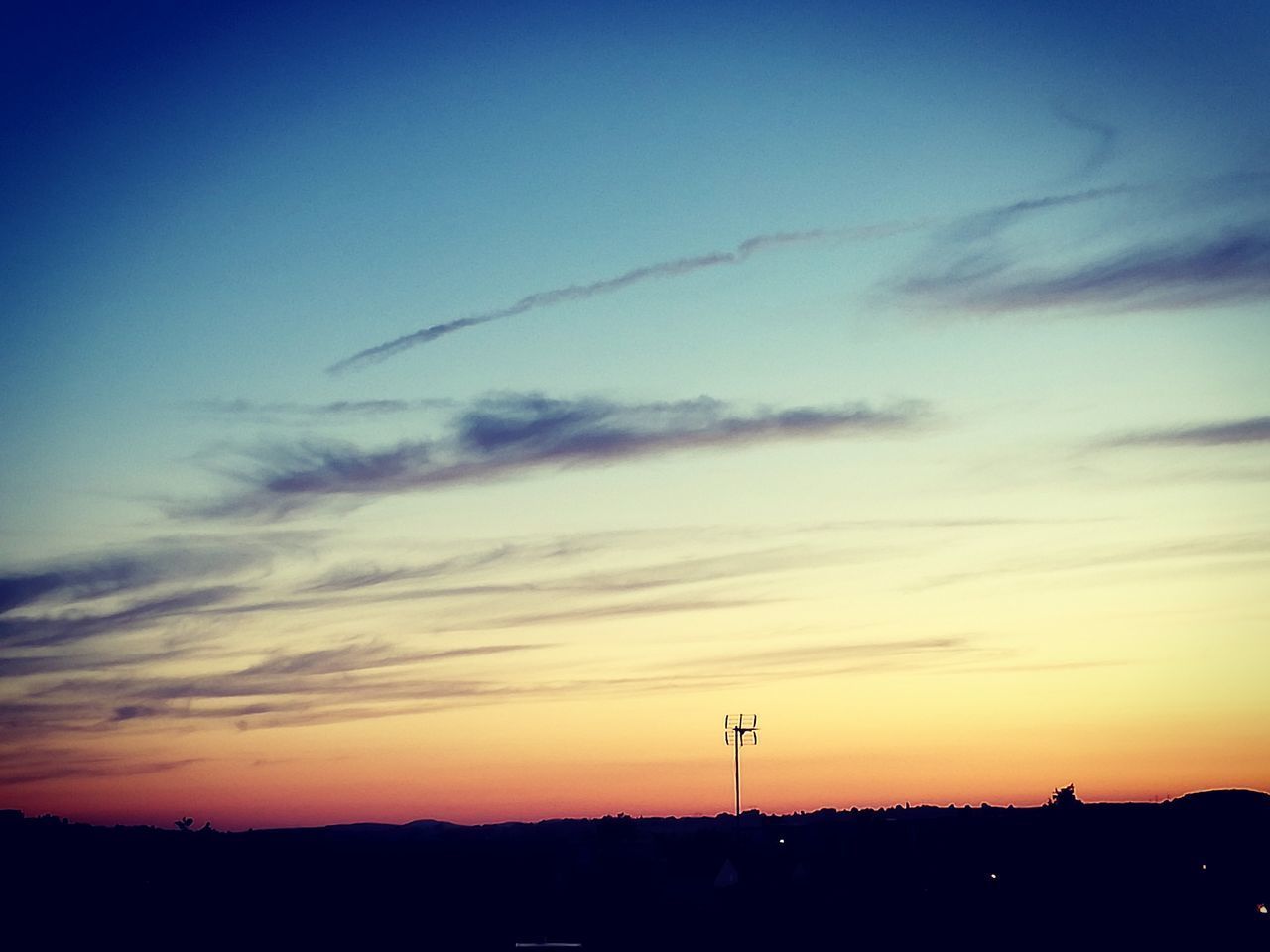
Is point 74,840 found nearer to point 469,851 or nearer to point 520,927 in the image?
point 469,851

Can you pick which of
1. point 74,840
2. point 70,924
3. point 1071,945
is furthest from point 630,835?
point 1071,945

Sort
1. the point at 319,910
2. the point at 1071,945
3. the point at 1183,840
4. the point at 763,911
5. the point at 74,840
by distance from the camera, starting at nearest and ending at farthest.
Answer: the point at 1071,945 < the point at 763,911 < the point at 319,910 < the point at 1183,840 < the point at 74,840

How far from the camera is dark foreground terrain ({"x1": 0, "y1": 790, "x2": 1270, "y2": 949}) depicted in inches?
2435

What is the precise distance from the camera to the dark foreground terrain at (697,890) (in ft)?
203

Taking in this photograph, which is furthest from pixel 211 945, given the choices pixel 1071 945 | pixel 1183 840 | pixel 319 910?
pixel 1183 840

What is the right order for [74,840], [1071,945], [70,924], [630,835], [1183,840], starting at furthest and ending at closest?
[630,835] < [74,840] < [1183,840] < [70,924] < [1071,945]

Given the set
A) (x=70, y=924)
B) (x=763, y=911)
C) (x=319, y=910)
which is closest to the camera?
(x=70, y=924)

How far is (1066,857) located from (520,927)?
38.4 meters

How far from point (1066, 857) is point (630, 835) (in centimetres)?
5551

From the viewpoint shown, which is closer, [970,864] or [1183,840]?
[970,864]

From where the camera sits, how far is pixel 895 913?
6756 centimetres

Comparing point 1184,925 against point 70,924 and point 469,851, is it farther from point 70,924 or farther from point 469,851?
point 469,851

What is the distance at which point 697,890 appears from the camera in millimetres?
88375

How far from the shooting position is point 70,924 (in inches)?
2591
